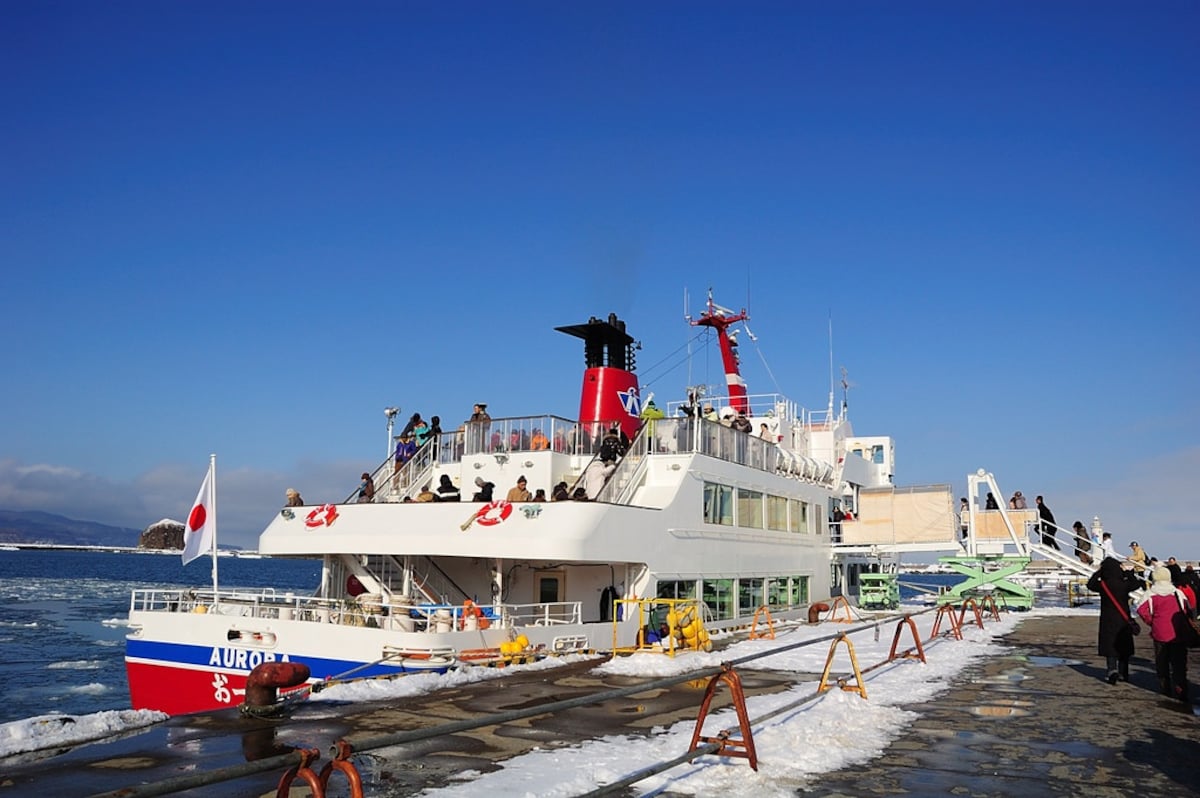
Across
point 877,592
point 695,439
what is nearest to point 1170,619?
point 695,439

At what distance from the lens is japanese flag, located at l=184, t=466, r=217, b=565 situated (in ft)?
59.0

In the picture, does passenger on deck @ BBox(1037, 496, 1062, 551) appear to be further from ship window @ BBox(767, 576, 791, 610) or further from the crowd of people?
the crowd of people

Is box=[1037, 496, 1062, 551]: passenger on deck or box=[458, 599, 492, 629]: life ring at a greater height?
box=[1037, 496, 1062, 551]: passenger on deck

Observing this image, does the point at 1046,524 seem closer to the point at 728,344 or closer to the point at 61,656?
the point at 728,344

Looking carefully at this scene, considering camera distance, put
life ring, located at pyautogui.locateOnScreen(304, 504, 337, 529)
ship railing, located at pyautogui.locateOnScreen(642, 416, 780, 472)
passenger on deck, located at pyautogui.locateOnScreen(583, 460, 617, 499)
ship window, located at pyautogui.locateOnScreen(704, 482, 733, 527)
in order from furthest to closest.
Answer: ship window, located at pyautogui.locateOnScreen(704, 482, 733, 527)
ship railing, located at pyautogui.locateOnScreen(642, 416, 780, 472)
passenger on deck, located at pyautogui.locateOnScreen(583, 460, 617, 499)
life ring, located at pyautogui.locateOnScreen(304, 504, 337, 529)

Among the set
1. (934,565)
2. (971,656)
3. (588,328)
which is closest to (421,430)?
(588,328)

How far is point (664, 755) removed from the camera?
29.8 ft

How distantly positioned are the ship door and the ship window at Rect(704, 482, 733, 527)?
14.3 ft

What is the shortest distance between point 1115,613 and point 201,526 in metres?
16.7

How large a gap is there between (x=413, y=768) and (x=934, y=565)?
2793cm

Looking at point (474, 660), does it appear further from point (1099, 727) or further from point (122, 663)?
point (122, 663)

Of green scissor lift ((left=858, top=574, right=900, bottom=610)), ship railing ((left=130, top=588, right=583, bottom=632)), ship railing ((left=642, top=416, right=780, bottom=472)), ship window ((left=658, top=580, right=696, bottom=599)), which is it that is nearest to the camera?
ship railing ((left=130, top=588, right=583, bottom=632))

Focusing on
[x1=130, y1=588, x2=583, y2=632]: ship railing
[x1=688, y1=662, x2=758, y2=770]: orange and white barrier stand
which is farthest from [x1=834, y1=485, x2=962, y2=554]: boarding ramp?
[x1=688, y1=662, x2=758, y2=770]: orange and white barrier stand

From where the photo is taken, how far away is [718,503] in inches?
971
